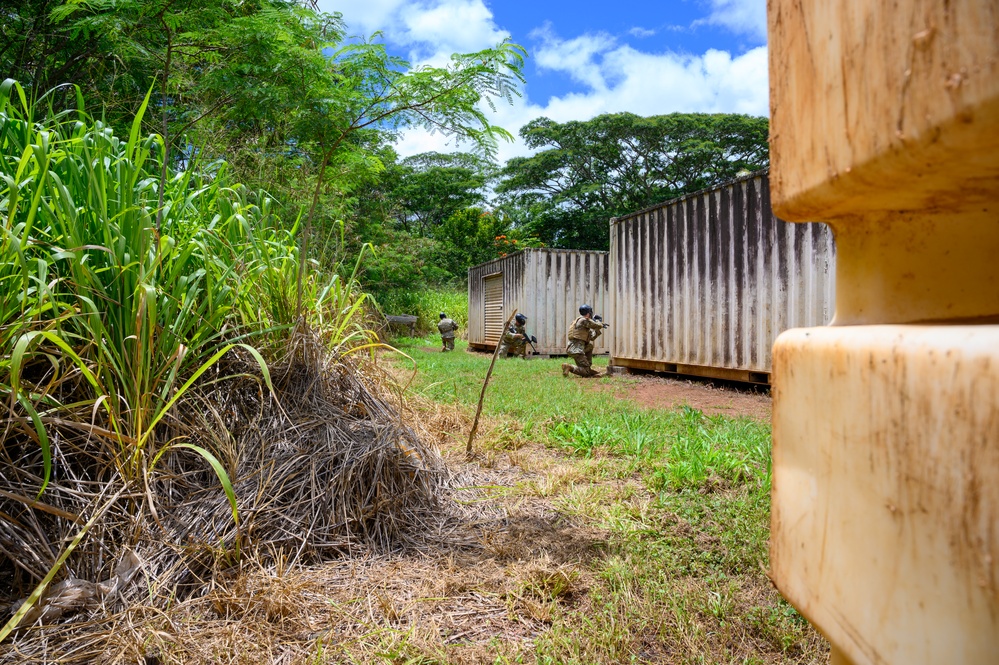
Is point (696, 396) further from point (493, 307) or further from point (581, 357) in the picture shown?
point (493, 307)

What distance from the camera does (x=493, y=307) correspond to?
50.4ft

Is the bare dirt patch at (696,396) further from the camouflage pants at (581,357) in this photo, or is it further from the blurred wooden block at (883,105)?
the blurred wooden block at (883,105)

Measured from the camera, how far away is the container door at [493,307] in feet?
48.4

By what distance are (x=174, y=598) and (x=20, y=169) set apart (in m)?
1.38

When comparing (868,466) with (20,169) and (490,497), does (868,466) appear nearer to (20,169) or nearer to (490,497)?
(20,169)

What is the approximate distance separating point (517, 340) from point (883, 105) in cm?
1170

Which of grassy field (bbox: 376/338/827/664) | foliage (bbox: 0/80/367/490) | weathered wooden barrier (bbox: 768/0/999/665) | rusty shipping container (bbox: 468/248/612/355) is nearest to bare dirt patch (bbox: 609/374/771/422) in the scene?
grassy field (bbox: 376/338/827/664)

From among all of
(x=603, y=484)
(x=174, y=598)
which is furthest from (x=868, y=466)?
(x=603, y=484)

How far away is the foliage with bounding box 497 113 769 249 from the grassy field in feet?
72.5

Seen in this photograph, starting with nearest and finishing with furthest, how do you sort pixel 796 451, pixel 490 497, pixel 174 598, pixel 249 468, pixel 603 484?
pixel 796 451 < pixel 174 598 < pixel 249 468 < pixel 490 497 < pixel 603 484

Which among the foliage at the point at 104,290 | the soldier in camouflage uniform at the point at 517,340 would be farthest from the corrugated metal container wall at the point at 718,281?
the foliage at the point at 104,290

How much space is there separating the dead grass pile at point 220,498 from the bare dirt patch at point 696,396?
3520mm

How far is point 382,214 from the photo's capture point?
1543 cm

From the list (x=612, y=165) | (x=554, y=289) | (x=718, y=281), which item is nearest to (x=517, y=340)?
(x=554, y=289)
